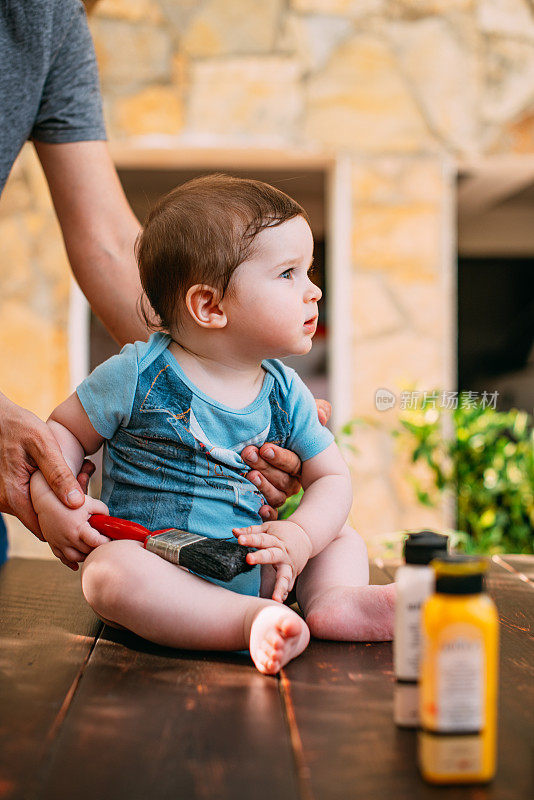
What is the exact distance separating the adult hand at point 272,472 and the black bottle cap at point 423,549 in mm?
483

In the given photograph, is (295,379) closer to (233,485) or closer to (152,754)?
(233,485)

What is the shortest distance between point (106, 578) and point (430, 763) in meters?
0.51

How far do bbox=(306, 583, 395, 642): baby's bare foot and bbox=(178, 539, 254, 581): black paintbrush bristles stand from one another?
5.9 inches

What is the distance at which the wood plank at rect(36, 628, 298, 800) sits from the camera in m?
0.70

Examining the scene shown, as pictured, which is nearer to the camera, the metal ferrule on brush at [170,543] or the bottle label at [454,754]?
the bottle label at [454,754]

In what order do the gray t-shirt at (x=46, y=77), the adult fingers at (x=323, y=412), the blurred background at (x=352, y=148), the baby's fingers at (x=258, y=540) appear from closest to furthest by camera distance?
the baby's fingers at (x=258, y=540) → the adult fingers at (x=323, y=412) → the gray t-shirt at (x=46, y=77) → the blurred background at (x=352, y=148)

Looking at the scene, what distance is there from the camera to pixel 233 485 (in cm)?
124

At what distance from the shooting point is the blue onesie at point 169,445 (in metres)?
1.22

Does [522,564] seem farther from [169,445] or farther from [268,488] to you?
[169,445]

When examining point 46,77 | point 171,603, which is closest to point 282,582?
point 171,603

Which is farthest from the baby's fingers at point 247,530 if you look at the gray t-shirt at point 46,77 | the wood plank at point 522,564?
the gray t-shirt at point 46,77

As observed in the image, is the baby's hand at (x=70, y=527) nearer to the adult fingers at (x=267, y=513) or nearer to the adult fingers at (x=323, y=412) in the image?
the adult fingers at (x=267, y=513)

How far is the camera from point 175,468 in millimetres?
1223

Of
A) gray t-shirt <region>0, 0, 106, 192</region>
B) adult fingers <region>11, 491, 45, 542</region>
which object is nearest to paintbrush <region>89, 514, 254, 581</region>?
adult fingers <region>11, 491, 45, 542</region>
